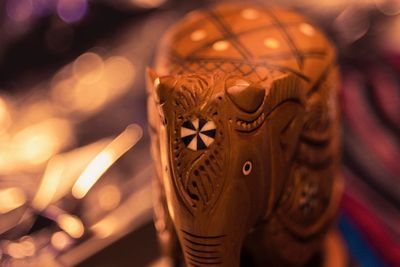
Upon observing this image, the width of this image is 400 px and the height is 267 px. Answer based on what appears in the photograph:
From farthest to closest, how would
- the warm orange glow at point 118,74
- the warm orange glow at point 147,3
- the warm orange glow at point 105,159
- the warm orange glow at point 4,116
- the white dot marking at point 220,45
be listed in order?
the warm orange glow at point 147,3 < the warm orange glow at point 118,74 < the warm orange glow at point 4,116 < the warm orange glow at point 105,159 < the white dot marking at point 220,45

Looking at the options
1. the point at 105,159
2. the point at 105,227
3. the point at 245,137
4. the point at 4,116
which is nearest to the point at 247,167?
the point at 245,137

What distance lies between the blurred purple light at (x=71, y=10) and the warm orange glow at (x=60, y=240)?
596 mm

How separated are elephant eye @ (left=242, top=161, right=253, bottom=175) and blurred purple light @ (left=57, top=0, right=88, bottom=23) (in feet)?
2.83

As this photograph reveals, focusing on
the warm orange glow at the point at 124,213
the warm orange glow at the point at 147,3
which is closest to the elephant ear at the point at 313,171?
the warm orange glow at the point at 124,213

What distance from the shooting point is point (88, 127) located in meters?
1.09

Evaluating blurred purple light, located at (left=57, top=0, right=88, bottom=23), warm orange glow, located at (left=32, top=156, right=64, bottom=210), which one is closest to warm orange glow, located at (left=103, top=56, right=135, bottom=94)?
blurred purple light, located at (left=57, top=0, right=88, bottom=23)

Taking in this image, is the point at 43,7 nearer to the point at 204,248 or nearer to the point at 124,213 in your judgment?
the point at 124,213

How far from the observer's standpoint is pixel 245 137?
54cm

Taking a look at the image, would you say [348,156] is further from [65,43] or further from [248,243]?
[65,43]

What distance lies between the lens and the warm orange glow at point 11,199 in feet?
2.96

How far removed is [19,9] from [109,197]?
55cm

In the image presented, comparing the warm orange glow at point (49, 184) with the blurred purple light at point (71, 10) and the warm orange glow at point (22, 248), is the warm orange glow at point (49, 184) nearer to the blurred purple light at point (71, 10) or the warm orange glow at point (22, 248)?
the warm orange glow at point (22, 248)

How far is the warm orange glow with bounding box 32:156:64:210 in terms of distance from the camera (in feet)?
2.99

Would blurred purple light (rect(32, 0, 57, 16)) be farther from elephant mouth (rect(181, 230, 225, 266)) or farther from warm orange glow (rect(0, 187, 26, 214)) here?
elephant mouth (rect(181, 230, 225, 266))
